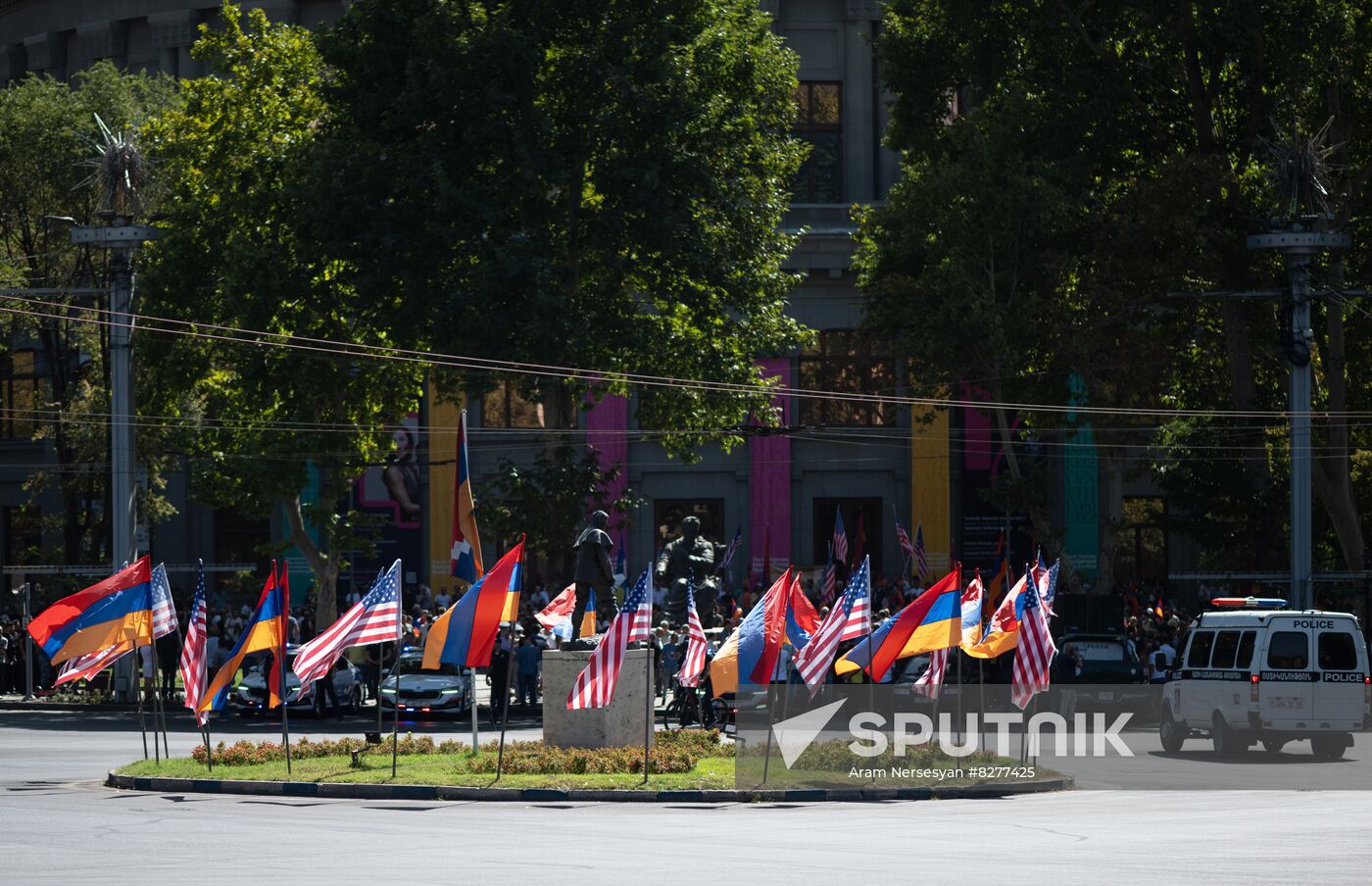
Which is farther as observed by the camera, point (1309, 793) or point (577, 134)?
point (577, 134)

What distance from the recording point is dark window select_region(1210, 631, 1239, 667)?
26.9m

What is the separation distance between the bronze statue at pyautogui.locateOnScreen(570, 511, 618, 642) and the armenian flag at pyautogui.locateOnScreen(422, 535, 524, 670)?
335 centimetres

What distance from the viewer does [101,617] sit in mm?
24812

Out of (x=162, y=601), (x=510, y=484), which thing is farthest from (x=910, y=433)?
(x=162, y=601)

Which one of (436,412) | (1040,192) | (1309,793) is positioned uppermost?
(1040,192)

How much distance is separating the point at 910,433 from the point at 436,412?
13488 mm

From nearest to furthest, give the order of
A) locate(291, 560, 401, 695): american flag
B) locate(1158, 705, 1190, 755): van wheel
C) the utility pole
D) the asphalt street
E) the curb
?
the asphalt street < the curb < locate(291, 560, 401, 695): american flag < locate(1158, 705, 1190, 755): van wheel < the utility pole

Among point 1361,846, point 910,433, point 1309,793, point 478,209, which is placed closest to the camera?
point 1361,846

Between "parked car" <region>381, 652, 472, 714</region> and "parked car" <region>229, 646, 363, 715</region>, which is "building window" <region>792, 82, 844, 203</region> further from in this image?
"parked car" <region>381, 652, 472, 714</region>

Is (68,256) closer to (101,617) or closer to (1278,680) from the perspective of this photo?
(101,617)

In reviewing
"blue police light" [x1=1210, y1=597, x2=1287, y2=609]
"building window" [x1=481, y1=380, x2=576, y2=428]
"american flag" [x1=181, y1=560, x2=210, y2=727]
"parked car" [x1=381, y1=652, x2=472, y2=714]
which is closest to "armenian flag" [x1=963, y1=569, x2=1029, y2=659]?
"blue police light" [x1=1210, y1=597, x2=1287, y2=609]

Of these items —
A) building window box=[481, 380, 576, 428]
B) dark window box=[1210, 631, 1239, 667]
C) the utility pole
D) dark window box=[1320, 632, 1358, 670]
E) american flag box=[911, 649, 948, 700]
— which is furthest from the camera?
building window box=[481, 380, 576, 428]

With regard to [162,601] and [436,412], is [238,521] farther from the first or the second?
[162,601]

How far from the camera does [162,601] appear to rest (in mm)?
25641
